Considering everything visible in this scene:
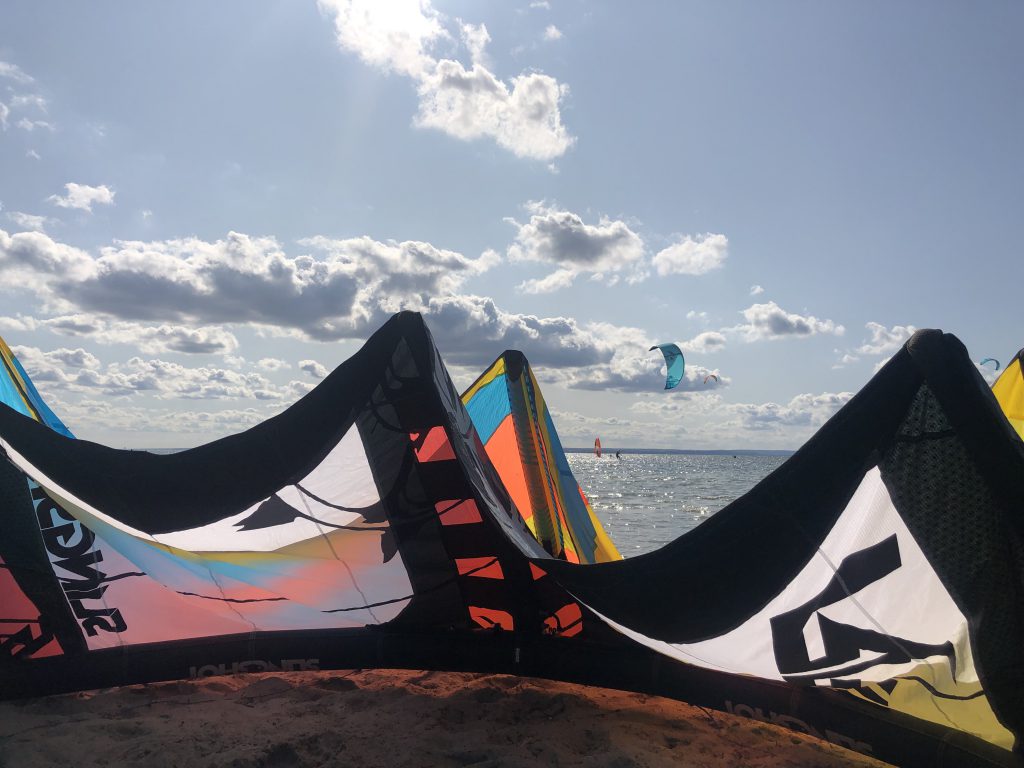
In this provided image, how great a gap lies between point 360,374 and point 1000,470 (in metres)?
2.67

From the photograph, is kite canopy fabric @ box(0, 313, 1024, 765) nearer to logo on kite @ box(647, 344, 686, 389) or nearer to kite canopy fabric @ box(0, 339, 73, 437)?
kite canopy fabric @ box(0, 339, 73, 437)

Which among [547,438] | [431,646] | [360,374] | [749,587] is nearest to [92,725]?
[431,646]

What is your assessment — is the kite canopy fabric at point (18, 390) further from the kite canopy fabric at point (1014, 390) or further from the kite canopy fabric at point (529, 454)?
the kite canopy fabric at point (1014, 390)

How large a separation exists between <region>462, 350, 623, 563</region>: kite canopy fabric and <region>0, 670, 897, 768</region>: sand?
6.07 ft

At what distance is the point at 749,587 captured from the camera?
2826mm

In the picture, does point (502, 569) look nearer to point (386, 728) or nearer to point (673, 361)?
point (386, 728)

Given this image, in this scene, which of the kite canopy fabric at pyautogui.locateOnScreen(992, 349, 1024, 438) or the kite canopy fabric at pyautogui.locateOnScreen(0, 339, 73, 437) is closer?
the kite canopy fabric at pyautogui.locateOnScreen(0, 339, 73, 437)

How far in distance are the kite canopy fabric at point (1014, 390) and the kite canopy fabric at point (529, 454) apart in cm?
380

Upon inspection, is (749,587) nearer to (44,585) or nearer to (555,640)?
(555,640)

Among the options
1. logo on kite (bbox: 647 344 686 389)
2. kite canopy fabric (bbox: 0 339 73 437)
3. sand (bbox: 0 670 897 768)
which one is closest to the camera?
sand (bbox: 0 670 897 768)

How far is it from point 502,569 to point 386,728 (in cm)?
98

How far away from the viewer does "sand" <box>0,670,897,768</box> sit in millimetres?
3006

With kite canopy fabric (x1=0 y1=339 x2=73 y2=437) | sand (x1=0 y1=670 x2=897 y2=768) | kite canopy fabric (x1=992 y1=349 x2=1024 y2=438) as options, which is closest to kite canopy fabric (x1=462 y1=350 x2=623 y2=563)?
sand (x1=0 y1=670 x2=897 y2=768)

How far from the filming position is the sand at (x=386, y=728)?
3.01 metres
